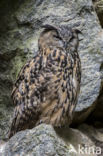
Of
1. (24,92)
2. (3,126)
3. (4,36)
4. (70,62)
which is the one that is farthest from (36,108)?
(4,36)

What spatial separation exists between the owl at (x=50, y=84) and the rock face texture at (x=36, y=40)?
1.97 feet

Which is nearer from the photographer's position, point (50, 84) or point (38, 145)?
point (38, 145)

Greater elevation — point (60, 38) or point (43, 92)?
point (60, 38)

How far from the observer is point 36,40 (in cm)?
358

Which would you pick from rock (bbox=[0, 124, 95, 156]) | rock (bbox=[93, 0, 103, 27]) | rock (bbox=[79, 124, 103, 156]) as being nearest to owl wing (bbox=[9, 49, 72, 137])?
rock (bbox=[0, 124, 95, 156])

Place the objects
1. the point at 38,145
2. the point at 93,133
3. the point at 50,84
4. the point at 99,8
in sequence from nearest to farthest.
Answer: the point at 38,145 → the point at 50,84 → the point at 93,133 → the point at 99,8

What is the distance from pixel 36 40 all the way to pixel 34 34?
76 mm

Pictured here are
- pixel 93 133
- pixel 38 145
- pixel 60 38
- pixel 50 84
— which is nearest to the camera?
pixel 38 145

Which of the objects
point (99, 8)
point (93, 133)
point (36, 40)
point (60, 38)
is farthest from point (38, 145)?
point (99, 8)

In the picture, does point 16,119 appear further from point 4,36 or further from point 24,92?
point 4,36

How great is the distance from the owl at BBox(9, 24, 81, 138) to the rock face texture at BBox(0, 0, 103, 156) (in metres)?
0.60

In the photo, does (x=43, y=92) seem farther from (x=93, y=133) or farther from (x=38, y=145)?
(x=93, y=133)

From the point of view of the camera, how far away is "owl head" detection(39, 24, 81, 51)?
274 cm

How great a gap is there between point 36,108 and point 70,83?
11.4 inches
